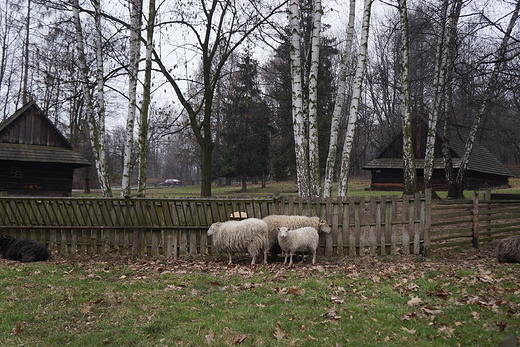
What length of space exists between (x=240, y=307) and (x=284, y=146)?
3136 cm

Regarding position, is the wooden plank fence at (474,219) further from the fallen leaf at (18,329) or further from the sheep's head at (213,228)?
the fallen leaf at (18,329)

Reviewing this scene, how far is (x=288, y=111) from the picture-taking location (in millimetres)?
33500

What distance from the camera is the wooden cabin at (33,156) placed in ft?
90.1

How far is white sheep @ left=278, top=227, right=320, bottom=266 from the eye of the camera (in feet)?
30.3

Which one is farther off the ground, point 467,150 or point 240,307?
point 467,150

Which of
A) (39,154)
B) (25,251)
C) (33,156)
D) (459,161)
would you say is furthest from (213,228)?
(459,161)

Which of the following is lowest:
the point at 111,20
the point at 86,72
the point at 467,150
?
the point at 467,150

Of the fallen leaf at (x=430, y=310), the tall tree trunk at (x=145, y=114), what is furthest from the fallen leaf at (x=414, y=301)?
the tall tree trunk at (x=145, y=114)

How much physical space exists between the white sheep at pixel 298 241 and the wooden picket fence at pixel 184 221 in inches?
30.7

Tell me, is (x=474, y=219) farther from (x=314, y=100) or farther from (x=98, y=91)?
(x=98, y=91)

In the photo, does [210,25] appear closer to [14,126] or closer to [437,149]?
[14,126]

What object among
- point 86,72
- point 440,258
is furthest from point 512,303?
point 86,72

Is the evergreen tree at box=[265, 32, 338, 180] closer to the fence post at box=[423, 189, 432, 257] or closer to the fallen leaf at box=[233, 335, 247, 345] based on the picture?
the fence post at box=[423, 189, 432, 257]

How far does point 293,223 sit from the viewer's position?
9.86 metres
